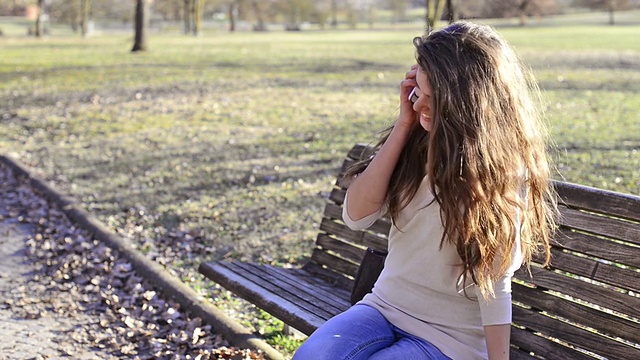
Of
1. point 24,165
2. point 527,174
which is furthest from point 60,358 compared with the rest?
point 24,165

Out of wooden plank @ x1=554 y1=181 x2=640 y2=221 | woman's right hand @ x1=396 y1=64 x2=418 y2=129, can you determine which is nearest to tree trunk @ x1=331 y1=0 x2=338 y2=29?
wooden plank @ x1=554 y1=181 x2=640 y2=221

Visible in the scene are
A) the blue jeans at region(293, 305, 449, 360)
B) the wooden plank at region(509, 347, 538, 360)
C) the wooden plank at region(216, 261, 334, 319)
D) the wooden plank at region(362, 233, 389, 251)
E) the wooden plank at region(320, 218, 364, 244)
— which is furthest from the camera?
the wooden plank at region(320, 218, 364, 244)

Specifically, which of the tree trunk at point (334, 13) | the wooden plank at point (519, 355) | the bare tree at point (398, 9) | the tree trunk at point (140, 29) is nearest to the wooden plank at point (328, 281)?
the wooden plank at point (519, 355)

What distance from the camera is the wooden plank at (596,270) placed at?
2670 mm

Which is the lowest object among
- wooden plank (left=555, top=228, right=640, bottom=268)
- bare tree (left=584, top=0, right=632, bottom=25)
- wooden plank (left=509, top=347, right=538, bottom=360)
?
wooden plank (left=509, top=347, right=538, bottom=360)

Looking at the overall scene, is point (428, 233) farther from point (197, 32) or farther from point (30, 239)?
→ point (197, 32)

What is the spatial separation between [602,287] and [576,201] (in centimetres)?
34

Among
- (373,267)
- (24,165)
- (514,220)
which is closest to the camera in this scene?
(514,220)

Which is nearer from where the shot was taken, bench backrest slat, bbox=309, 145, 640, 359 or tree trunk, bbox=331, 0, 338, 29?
bench backrest slat, bbox=309, 145, 640, 359

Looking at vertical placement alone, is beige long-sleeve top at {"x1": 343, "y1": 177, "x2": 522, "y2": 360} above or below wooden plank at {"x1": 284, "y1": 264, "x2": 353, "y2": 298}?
above

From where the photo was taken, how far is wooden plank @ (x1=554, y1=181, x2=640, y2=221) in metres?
2.70

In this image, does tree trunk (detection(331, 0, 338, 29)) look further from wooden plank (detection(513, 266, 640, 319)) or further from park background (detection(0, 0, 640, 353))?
wooden plank (detection(513, 266, 640, 319))

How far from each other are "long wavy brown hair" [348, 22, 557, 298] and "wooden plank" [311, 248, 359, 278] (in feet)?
5.02

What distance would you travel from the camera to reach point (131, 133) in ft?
32.9
